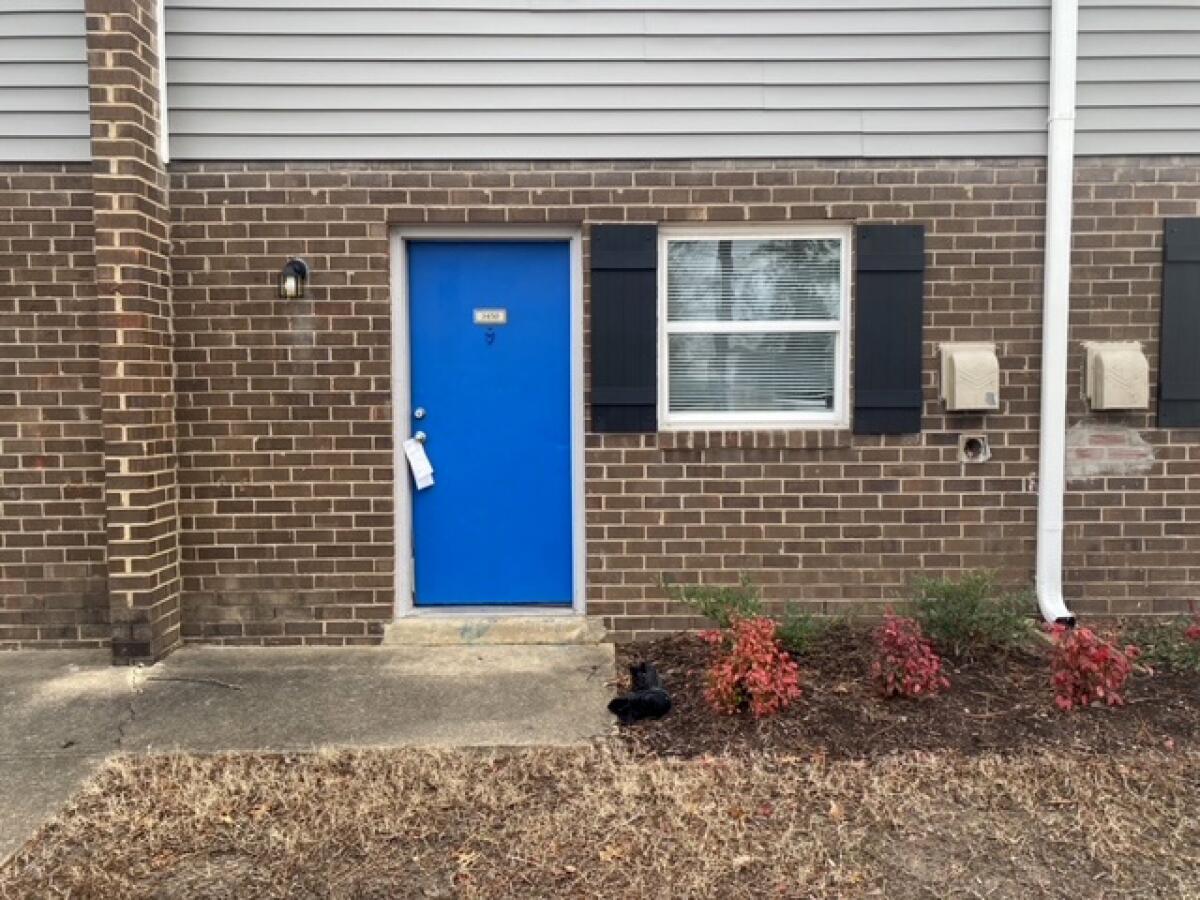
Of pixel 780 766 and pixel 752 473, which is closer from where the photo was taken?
pixel 780 766

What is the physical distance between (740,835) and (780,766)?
547 mm

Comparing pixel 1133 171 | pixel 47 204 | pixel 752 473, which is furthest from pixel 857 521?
pixel 47 204

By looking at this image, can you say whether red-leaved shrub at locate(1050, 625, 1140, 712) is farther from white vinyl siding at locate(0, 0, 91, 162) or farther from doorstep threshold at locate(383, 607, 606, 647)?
white vinyl siding at locate(0, 0, 91, 162)

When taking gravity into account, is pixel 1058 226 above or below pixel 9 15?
below

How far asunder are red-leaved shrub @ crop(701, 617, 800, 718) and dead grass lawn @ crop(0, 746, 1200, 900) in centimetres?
36

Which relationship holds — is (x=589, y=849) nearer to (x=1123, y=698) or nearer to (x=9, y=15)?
(x=1123, y=698)

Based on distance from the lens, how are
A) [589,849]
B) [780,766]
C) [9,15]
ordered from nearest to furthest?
1. [589,849]
2. [780,766]
3. [9,15]

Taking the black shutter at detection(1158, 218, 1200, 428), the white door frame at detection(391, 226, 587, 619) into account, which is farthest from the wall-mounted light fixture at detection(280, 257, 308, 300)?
the black shutter at detection(1158, 218, 1200, 428)

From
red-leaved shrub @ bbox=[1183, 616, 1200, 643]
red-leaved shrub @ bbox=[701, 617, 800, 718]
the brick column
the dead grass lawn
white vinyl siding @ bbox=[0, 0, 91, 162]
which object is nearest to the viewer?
the dead grass lawn

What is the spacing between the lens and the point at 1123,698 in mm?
4297

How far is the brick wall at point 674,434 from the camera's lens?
17.5 ft

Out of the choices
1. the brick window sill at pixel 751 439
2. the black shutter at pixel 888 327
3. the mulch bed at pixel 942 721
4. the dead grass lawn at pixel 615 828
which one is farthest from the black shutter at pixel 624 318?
the dead grass lawn at pixel 615 828

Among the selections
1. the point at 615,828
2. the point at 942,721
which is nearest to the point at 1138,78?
the point at 942,721

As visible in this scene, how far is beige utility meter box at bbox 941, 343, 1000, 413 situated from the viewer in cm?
527
